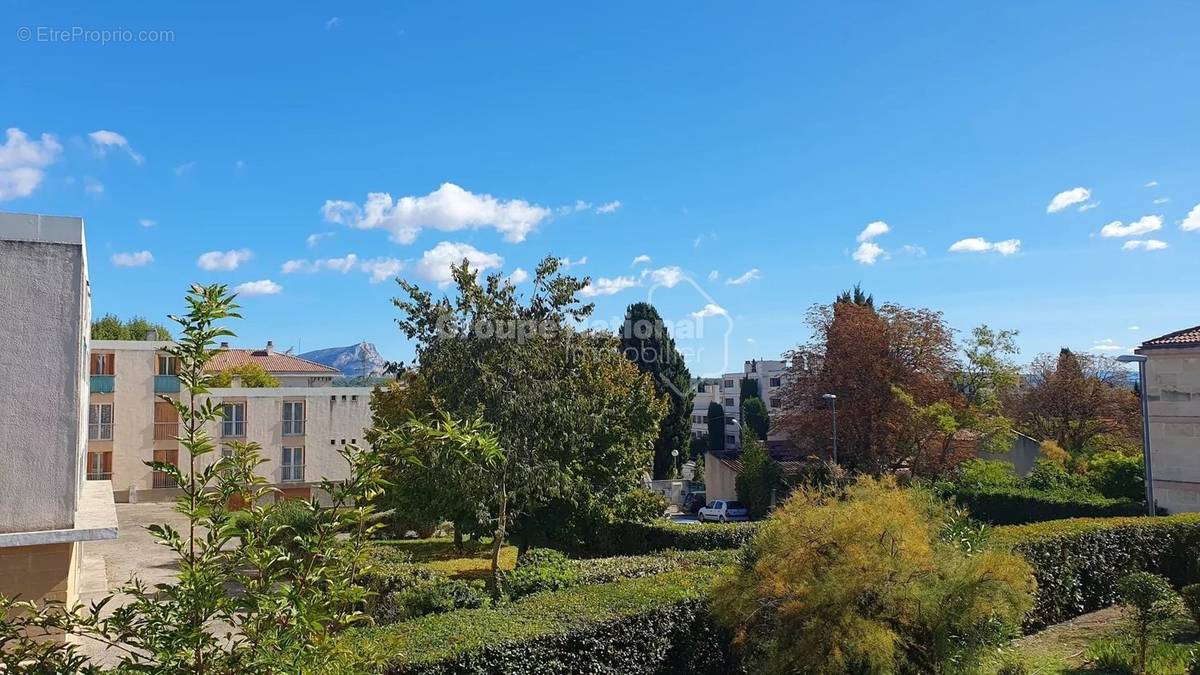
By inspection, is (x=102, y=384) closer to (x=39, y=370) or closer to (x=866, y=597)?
(x=39, y=370)

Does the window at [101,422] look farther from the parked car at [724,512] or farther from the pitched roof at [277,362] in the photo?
the parked car at [724,512]

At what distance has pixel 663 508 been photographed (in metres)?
20.2

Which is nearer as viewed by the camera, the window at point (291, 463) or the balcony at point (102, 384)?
the balcony at point (102, 384)

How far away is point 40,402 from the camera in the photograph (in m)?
6.89

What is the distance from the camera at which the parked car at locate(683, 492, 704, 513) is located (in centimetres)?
4209

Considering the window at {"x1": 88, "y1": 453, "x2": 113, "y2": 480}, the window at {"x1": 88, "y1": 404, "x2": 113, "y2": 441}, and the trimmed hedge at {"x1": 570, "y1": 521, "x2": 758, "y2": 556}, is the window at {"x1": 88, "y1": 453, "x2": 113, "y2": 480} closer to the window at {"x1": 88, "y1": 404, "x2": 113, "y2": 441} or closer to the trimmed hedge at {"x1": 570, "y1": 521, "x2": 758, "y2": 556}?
the window at {"x1": 88, "y1": 404, "x2": 113, "y2": 441}

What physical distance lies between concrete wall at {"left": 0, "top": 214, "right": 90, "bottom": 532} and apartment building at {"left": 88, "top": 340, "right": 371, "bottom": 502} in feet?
79.5

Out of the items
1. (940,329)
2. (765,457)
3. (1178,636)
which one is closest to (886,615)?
(1178,636)

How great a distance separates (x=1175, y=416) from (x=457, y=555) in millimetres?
18281

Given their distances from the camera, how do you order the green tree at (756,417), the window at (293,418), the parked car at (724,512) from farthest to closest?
the green tree at (756,417) → the parked car at (724,512) → the window at (293,418)

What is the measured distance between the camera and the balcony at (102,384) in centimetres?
3109

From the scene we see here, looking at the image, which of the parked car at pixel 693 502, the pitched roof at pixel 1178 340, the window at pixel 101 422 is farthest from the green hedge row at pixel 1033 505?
the window at pixel 101 422

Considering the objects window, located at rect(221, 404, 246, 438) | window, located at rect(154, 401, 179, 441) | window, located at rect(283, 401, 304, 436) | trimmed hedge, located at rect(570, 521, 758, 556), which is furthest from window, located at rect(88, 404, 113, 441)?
trimmed hedge, located at rect(570, 521, 758, 556)

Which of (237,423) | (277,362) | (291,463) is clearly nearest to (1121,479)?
(291,463)
